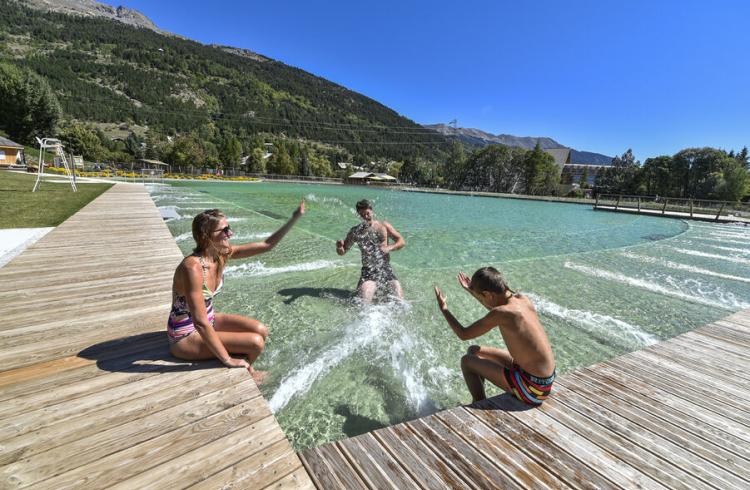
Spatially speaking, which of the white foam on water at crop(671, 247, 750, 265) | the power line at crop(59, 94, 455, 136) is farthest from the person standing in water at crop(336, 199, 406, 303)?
the power line at crop(59, 94, 455, 136)

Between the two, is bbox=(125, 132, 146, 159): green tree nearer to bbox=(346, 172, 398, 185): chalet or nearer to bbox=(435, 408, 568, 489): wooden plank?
bbox=(346, 172, 398, 185): chalet

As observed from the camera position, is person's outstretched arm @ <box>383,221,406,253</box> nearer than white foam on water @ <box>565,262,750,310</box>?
Yes

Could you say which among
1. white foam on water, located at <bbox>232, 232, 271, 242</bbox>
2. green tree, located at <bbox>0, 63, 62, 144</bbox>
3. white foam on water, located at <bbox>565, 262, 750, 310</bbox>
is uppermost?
green tree, located at <bbox>0, 63, 62, 144</bbox>

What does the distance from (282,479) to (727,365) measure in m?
4.68

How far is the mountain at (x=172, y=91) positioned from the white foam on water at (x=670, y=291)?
116966mm

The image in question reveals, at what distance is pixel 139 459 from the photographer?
1.78 meters

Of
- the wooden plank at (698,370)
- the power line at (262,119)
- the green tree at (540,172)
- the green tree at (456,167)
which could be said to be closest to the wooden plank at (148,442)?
the wooden plank at (698,370)

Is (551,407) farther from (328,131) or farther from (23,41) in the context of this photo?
(23,41)

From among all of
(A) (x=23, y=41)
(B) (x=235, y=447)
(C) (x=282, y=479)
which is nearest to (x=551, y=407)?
(C) (x=282, y=479)

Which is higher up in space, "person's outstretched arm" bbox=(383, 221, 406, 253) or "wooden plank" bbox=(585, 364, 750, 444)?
"person's outstretched arm" bbox=(383, 221, 406, 253)

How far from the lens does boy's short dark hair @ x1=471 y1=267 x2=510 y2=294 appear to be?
252cm

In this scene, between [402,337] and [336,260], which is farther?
[336,260]

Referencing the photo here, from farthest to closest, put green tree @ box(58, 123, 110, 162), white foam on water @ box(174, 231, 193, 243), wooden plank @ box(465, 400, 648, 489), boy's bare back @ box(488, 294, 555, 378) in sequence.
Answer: green tree @ box(58, 123, 110, 162) < white foam on water @ box(174, 231, 193, 243) < boy's bare back @ box(488, 294, 555, 378) < wooden plank @ box(465, 400, 648, 489)

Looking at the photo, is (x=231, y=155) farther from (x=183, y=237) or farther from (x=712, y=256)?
(x=712, y=256)
